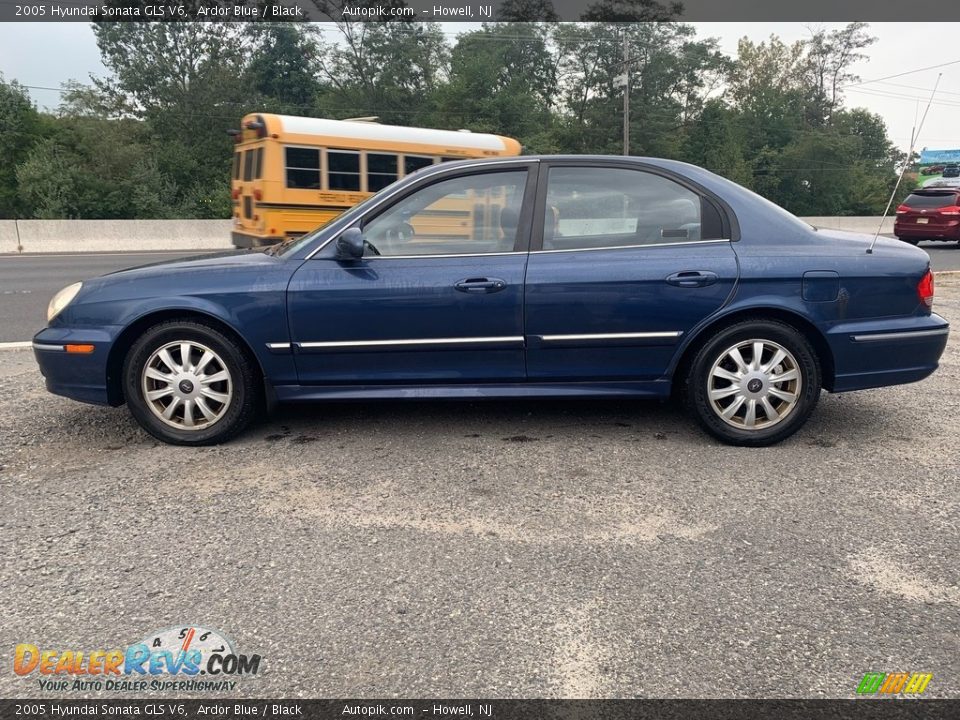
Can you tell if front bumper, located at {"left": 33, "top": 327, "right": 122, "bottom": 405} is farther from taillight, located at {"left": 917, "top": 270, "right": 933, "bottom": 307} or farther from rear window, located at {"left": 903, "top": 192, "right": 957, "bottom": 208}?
rear window, located at {"left": 903, "top": 192, "right": 957, "bottom": 208}

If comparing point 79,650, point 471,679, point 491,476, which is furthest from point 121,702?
point 491,476

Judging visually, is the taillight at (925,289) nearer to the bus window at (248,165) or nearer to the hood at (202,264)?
the hood at (202,264)

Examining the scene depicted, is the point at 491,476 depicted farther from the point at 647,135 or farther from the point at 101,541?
the point at 647,135

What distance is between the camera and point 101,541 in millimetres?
2943

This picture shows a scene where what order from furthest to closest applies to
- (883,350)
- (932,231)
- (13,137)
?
(13,137), (932,231), (883,350)

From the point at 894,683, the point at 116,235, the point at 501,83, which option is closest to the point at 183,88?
the point at 501,83

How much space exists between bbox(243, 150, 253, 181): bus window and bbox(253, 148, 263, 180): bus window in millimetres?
185

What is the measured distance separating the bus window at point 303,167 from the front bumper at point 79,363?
9844 millimetres

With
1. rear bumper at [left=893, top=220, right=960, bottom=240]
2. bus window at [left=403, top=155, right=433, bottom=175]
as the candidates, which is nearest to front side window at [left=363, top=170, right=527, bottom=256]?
bus window at [left=403, top=155, right=433, bottom=175]

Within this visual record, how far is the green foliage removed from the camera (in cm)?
3531

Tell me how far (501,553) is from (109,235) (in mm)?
23988

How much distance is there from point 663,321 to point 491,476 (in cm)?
125

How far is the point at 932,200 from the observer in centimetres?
1947

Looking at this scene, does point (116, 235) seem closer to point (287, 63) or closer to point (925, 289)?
point (925, 289)
